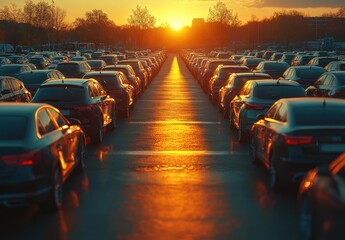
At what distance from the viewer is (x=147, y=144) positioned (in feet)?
46.6

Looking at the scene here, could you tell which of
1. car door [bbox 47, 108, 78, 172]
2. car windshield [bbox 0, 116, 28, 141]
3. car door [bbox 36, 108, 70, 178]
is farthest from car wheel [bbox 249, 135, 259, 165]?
car windshield [bbox 0, 116, 28, 141]

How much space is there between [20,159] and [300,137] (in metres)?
3.79

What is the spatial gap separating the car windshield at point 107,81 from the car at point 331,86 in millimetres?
6386

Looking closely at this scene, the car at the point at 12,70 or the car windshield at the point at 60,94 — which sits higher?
the car windshield at the point at 60,94

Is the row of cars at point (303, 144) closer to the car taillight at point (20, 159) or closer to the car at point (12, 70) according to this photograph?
the car taillight at point (20, 159)

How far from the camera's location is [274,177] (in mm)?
9273

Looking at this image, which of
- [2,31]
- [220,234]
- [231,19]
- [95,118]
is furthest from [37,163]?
[231,19]

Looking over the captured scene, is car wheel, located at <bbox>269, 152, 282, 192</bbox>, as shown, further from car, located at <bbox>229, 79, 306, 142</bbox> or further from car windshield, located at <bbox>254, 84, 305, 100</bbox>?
car windshield, located at <bbox>254, 84, 305, 100</bbox>

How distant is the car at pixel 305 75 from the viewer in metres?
23.8


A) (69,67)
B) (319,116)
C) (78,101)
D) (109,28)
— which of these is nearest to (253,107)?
(78,101)

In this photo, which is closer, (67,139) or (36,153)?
(36,153)

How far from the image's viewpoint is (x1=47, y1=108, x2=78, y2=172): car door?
9.11m

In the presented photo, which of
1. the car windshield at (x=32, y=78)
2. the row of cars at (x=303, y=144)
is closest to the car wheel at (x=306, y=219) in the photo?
the row of cars at (x=303, y=144)

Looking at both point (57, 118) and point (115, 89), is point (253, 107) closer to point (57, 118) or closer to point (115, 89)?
point (57, 118)
